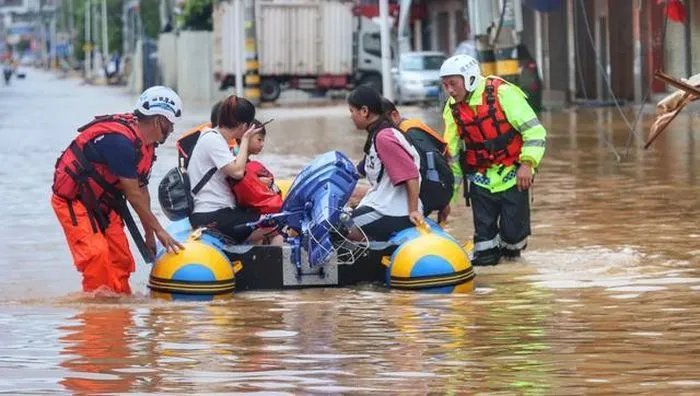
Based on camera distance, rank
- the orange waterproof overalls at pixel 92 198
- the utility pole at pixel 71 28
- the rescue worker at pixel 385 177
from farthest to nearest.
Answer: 1. the utility pole at pixel 71 28
2. the rescue worker at pixel 385 177
3. the orange waterproof overalls at pixel 92 198

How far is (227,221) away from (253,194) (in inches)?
9.9

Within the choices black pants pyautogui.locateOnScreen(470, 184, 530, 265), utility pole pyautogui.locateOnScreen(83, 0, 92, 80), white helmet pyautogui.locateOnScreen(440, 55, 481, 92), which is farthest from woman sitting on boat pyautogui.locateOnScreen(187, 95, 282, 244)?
utility pole pyautogui.locateOnScreen(83, 0, 92, 80)

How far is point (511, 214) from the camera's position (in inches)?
515

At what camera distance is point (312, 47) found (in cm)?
5416

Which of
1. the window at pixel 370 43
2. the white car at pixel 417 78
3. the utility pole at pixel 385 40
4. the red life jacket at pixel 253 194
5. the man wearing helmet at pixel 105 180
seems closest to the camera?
the man wearing helmet at pixel 105 180

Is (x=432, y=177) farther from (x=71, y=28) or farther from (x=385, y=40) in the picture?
(x=71, y=28)

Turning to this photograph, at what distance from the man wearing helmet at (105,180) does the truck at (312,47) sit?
4146 centimetres

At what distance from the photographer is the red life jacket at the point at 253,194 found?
1227cm

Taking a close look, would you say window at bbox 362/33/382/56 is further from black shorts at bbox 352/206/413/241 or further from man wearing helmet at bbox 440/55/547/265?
black shorts at bbox 352/206/413/241

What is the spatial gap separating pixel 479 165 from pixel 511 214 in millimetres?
386

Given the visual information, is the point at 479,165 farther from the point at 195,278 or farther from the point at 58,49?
the point at 58,49

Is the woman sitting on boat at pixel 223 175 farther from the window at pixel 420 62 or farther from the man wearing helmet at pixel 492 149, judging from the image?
the window at pixel 420 62

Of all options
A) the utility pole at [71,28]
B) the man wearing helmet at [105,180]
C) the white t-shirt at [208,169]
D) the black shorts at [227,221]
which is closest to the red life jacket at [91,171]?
the man wearing helmet at [105,180]

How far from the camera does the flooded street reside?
27.3ft
